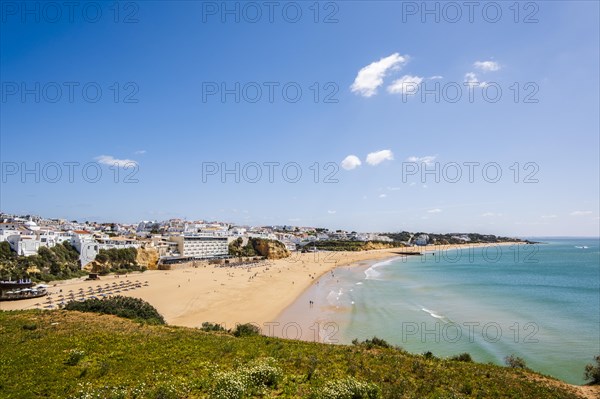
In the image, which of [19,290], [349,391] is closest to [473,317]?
[349,391]

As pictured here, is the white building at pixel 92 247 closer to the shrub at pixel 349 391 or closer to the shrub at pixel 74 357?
the shrub at pixel 74 357

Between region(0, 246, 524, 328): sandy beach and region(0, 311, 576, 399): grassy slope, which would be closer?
region(0, 311, 576, 399): grassy slope

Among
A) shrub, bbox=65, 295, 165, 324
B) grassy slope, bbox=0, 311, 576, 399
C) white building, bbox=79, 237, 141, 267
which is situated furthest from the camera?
white building, bbox=79, 237, 141, 267

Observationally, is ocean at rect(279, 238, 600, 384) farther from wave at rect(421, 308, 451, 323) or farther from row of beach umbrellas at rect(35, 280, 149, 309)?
row of beach umbrellas at rect(35, 280, 149, 309)

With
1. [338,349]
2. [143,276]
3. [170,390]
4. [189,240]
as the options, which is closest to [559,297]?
[338,349]

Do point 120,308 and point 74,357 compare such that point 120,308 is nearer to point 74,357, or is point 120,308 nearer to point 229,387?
point 74,357

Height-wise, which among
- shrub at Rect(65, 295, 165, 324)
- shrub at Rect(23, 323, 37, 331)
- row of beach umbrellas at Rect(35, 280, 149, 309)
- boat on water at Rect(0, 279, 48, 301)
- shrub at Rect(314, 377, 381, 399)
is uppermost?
shrub at Rect(314, 377, 381, 399)

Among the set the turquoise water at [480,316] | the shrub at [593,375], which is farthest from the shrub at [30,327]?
the shrub at [593,375]

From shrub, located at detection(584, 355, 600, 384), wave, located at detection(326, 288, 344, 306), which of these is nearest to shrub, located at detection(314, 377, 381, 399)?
shrub, located at detection(584, 355, 600, 384)
